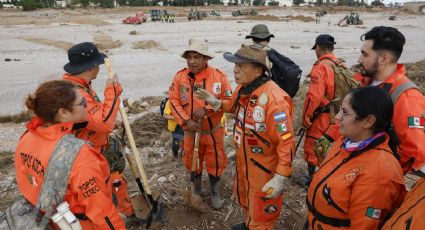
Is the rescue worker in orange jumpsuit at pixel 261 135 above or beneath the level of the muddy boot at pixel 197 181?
above

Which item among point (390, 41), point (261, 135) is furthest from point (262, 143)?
point (390, 41)

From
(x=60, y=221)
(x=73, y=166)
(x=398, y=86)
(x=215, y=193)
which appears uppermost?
(x=398, y=86)

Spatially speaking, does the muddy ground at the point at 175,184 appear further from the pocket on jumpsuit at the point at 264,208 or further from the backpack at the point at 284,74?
the backpack at the point at 284,74

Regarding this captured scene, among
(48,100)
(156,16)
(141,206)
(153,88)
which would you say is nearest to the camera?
(48,100)

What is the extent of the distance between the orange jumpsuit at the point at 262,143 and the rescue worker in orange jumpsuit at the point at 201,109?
92 centimetres

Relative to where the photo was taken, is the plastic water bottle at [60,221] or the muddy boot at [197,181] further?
the muddy boot at [197,181]

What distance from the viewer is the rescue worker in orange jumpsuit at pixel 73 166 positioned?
227cm

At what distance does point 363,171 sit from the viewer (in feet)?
7.48

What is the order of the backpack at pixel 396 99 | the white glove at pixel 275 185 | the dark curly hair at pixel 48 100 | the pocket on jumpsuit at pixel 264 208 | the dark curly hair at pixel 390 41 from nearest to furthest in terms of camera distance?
1. the dark curly hair at pixel 48 100
2. the backpack at pixel 396 99
3. the dark curly hair at pixel 390 41
4. the white glove at pixel 275 185
5. the pocket on jumpsuit at pixel 264 208

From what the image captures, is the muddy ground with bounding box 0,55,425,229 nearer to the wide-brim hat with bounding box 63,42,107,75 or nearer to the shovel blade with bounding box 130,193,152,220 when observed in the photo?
the shovel blade with bounding box 130,193,152,220

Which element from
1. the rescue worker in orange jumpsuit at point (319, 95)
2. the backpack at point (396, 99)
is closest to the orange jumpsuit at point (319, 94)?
the rescue worker in orange jumpsuit at point (319, 95)

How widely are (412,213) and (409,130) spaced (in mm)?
857

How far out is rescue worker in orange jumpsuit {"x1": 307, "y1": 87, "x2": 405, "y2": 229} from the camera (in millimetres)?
2256

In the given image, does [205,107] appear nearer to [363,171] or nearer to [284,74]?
[284,74]
